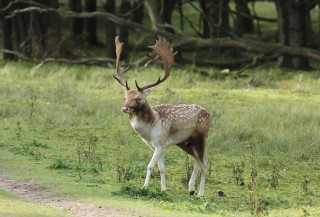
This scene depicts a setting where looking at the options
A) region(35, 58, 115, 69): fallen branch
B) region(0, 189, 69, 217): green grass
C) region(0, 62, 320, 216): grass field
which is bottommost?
region(0, 62, 320, 216): grass field

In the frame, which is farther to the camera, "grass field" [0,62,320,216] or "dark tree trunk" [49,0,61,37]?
"dark tree trunk" [49,0,61,37]

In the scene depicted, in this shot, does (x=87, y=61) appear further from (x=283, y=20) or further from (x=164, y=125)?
(x=164, y=125)

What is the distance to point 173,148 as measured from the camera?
17.4 meters

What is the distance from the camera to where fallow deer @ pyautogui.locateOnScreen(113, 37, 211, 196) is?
12.6 meters

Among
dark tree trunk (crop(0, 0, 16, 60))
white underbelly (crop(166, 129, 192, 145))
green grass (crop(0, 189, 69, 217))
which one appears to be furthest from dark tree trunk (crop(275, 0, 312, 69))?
green grass (crop(0, 189, 69, 217))

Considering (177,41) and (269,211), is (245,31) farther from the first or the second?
(269,211)

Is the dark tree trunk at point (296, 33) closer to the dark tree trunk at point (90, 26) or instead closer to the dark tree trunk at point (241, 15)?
the dark tree trunk at point (241, 15)

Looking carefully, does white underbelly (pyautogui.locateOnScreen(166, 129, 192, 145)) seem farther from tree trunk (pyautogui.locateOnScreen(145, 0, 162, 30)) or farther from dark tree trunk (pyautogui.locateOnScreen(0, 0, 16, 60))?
dark tree trunk (pyautogui.locateOnScreen(0, 0, 16, 60))

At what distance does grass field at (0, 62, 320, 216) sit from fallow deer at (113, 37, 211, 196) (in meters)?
0.57

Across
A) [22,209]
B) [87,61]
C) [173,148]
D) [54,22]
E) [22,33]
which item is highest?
[54,22]

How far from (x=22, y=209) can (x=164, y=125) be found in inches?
117

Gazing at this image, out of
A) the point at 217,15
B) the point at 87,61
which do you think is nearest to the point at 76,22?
the point at 217,15

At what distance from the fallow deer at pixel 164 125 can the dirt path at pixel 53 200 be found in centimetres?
141

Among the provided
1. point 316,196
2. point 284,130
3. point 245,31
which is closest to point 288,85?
point 284,130
